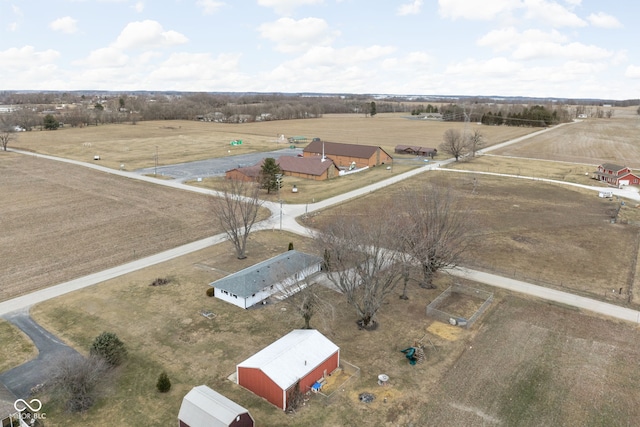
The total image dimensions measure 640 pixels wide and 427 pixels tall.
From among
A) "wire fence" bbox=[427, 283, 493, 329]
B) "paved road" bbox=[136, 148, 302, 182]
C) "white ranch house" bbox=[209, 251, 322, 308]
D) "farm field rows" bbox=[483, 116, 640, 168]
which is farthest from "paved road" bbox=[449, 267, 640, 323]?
"farm field rows" bbox=[483, 116, 640, 168]

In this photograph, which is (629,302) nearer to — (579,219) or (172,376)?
(579,219)

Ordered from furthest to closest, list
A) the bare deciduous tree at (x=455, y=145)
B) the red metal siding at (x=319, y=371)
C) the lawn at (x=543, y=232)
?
the bare deciduous tree at (x=455, y=145)
the lawn at (x=543, y=232)
the red metal siding at (x=319, y=371)

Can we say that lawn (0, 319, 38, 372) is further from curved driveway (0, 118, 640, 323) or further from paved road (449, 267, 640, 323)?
paved road (449, 267, 640, 323)

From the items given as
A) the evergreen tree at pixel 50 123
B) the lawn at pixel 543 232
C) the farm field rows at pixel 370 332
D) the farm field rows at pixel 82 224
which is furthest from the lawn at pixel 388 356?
the evergreen tree at pixel 50 123

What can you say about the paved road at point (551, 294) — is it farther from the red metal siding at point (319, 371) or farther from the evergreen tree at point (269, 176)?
the evergreen tree at point (269, 176)

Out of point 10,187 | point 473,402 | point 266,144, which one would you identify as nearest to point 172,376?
point 473,402

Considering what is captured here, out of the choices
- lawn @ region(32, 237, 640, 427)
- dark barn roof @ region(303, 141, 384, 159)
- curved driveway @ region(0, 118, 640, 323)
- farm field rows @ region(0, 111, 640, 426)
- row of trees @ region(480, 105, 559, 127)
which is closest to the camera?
lawn @ region(32, 237, 640, 427)

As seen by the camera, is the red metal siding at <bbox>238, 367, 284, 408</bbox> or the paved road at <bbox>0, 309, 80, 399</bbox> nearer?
the red metal siding at <bbox>238, 367, 284, 408</bbox>
